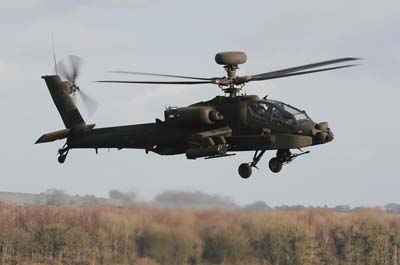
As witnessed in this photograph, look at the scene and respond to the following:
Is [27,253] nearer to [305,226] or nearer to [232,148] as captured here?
[305,226]

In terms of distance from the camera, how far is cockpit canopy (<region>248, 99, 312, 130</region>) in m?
33.2

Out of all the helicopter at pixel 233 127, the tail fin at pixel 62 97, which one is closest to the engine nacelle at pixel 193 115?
the helicopter at pixel 233 127

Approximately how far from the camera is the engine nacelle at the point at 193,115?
33.8 m

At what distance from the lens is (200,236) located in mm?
37188

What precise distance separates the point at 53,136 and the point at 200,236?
675 cm

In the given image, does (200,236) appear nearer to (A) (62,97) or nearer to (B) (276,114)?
(B) (276,114)

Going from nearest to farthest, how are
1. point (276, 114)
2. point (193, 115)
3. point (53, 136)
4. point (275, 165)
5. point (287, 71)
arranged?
point (287, 71) < point (276, 114) < point (193, 115) < point (275, 165) < point (53, 136)

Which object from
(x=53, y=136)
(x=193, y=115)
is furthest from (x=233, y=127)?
(x=53, y=136)

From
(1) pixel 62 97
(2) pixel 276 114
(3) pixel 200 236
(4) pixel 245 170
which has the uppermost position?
(1) pixel 62 97

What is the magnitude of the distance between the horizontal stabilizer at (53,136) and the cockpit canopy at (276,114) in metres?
8.18

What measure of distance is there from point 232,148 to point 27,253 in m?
25.7

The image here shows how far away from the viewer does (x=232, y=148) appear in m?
34.1

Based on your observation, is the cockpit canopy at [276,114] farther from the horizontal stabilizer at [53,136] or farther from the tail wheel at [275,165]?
the horizontal stabilizer at [53,136]

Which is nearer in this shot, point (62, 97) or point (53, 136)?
point (53, 136)
